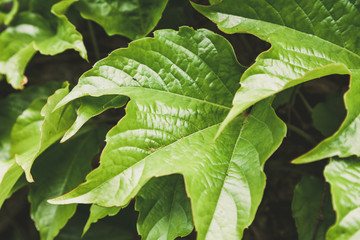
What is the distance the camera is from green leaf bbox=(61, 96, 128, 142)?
61 cm

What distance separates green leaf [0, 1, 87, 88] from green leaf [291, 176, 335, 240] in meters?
0.61

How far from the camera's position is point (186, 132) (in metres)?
0.61

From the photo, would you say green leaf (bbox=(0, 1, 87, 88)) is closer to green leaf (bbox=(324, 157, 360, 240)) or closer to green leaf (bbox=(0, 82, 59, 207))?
green leaf (bbox=(0, 82, 59, 207))

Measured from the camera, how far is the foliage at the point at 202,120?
0.49 metres

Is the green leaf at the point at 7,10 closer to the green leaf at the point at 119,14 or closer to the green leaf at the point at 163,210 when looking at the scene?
the green leaf at the point at 119,14

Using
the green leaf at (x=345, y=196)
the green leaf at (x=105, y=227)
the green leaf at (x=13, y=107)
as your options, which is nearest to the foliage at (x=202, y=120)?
the green leaf at (x=345, y=196)

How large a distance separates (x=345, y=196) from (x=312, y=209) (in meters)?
0.30

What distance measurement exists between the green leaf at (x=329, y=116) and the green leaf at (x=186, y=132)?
273mm

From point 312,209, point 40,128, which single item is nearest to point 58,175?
point 40,128

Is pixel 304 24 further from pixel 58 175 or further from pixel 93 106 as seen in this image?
pixel 58 175

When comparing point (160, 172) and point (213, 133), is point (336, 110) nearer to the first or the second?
point (213, 133)

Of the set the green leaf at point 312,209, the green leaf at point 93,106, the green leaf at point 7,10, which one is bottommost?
the green leaf at point 312,209

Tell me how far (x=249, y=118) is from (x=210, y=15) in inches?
8.7

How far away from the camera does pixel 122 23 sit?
33.6 inches
